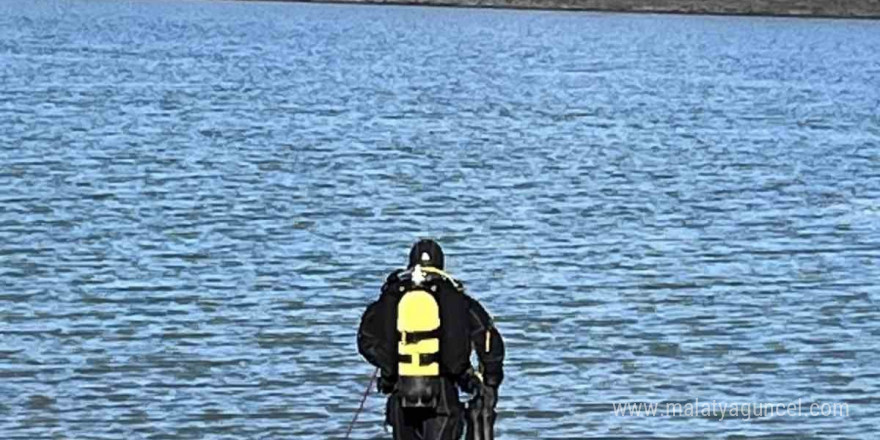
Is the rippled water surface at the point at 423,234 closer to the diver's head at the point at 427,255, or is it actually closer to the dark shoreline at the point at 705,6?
the diver's head at the point at 427,255

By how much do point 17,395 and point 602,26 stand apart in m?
126

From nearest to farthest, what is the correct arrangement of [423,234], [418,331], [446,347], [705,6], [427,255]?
1. [418,331]
2. [427,255]
3. [446,347]
4. [423,234]
5. [705,6]

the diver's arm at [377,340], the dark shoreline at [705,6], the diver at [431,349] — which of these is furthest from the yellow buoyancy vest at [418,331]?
the dark shoreline at [705,6]

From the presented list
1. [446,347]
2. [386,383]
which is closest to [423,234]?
[386,383]

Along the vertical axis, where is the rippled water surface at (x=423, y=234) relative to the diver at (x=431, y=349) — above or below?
above

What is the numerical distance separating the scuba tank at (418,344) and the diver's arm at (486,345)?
307mm

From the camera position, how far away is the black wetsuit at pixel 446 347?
19.0m

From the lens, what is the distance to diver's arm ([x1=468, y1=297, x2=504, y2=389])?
19.0 meters

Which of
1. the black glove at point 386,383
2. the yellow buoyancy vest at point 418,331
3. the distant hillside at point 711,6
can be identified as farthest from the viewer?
the distant hillside at point 711,6

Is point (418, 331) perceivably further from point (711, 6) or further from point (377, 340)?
point (711, 6)

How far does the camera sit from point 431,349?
18938 millimetres

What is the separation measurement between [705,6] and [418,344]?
152670 mm

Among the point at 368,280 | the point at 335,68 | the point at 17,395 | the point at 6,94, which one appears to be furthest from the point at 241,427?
the point at 335,68

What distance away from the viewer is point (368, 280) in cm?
3919
